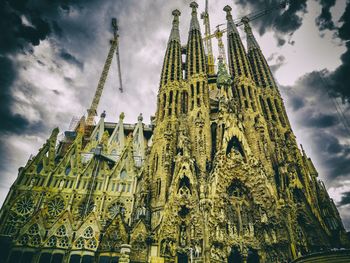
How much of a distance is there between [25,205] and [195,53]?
28746 millimetres

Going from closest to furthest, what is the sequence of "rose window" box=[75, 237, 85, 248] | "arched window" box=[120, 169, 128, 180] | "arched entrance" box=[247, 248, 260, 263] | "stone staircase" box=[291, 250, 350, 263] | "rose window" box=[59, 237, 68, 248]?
"stone staircase" box=[291, 250, 350, 263]
"arched entrance" box=[247, 248, 260, 263]
"rose window" box=[75, 237, 85, 248]
"rose window" box=[59, 237, 68, 248]
"arched window" box=[120, 169, 128, 180]

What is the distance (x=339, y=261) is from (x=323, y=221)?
11.1 meters

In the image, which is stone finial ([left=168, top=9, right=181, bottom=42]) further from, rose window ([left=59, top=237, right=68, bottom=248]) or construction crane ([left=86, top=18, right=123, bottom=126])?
rose window ([left=59, top=237, right=68, bottom=248])

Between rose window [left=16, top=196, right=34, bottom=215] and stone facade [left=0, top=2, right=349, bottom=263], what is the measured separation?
0.10m

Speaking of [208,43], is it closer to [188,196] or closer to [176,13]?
[176,13]

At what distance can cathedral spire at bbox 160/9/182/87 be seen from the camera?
31438 millimetres

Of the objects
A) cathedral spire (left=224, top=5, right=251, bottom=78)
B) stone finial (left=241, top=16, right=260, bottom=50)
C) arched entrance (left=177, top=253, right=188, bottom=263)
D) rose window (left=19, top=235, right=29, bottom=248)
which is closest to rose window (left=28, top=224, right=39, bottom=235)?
rose window (left=19, top=235, right=29, bottom=248)

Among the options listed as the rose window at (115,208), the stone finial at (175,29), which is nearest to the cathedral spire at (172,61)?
the stone finial at (175,29)

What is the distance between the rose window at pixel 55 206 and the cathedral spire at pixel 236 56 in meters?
27.3

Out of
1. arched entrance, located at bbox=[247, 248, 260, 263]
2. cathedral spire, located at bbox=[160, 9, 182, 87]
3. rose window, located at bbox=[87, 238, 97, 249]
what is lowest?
arched entrance, located at bbox=[247, 248, 260, 263]

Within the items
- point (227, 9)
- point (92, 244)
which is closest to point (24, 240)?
point (92, 244)

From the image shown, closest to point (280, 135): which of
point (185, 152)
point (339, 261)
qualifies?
point (185, 152)

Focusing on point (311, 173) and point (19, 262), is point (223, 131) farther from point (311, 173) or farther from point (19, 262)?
point (19, 262)

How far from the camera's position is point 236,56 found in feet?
115
